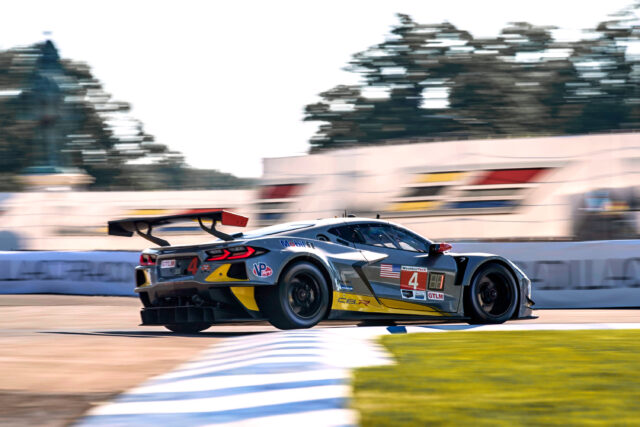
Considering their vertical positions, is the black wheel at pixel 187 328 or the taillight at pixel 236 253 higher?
the taillight at pixel 236 253

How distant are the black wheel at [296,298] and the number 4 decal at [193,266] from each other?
62 centimetres

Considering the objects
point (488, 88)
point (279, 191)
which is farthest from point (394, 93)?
point (279, 191)

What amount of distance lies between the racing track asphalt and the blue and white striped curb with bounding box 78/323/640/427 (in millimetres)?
60

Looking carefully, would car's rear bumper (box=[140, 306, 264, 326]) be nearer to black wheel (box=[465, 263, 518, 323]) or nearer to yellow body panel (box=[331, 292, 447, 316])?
yellow body panel (box=[331, 292, 447, 316])

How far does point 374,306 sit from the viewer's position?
9523mm

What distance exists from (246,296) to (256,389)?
3676 mm

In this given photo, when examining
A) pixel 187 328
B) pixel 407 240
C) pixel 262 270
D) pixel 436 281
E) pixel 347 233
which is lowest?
pixel 187 328

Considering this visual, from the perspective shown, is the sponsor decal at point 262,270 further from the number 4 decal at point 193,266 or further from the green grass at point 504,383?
the green grass at point 504,383

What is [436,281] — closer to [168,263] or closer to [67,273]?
[168,263]

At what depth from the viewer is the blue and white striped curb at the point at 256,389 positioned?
14.6 ft

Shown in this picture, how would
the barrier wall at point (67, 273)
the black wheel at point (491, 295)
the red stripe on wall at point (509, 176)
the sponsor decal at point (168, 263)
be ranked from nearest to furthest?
the sponsor decal at point (168, 263)
the black wheel at point (491, 295)
the red stripe on wall at point (509, 176)
the barrier wall at point (67, 273)

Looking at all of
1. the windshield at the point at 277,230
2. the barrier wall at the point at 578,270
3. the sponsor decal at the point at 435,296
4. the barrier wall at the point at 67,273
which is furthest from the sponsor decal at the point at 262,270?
the barrier wall at the point at 67,273

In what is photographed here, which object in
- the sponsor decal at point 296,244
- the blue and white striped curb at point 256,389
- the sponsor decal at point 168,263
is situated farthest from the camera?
the sponsor decal at point 168,263

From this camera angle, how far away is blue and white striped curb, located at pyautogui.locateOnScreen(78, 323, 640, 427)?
446 cm
